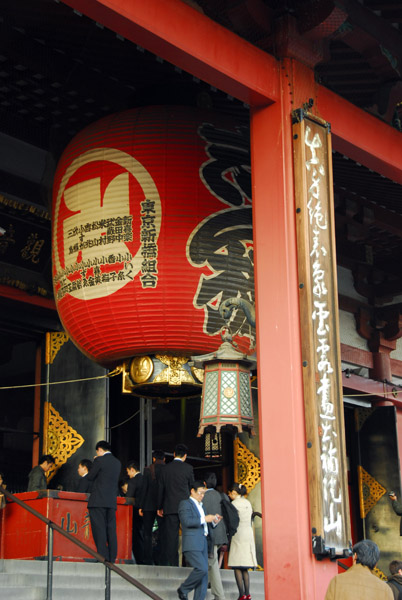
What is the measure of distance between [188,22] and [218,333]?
97.2 inches

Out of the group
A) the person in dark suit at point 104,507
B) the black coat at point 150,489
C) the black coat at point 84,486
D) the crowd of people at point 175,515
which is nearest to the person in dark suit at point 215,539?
the crowd of people at point 175,515

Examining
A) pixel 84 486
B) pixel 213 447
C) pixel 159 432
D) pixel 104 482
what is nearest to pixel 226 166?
pixel 104 482

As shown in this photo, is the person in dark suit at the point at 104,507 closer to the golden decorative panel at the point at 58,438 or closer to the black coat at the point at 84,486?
the black coat at the point at 84,486

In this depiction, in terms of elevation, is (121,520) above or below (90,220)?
below

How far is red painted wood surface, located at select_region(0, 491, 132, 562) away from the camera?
28.2 ft

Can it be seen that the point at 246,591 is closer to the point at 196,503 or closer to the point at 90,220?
the point at 196,503

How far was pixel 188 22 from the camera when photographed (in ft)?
19.3

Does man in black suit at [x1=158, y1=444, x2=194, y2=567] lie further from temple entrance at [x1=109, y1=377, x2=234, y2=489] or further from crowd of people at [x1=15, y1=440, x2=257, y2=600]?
temple entrance at [x1=109, y1=377, x2=234, y2=489]

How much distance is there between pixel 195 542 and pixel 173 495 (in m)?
1.11

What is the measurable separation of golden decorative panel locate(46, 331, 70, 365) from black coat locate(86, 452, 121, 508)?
2.79 m

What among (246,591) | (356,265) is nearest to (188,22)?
(246,591)

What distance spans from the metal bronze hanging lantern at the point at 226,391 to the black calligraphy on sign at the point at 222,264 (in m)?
0.65

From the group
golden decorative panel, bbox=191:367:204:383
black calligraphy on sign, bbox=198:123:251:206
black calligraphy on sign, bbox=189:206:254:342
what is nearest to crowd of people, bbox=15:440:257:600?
golden decorative panel, bbox=191:367:204:383

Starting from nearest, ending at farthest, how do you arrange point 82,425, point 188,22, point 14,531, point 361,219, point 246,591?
1. point 188,22
2. point 246,591
3. point 14,531
4. point 82,425
5. point 361,219
